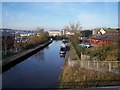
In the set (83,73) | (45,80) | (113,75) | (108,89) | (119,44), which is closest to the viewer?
(108,89)

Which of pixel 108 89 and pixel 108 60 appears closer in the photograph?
pixel 108 89

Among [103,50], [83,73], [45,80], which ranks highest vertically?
[103,50]

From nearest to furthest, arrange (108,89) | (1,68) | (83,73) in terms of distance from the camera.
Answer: (108,89)
(83,73)
(1,68)

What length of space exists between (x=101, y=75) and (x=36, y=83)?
2017 millimetres

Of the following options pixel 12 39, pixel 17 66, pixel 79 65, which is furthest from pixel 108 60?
pixel 12 39

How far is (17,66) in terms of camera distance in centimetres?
946

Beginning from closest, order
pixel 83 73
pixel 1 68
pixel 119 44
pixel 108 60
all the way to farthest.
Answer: pixel 83 73, pixel 108 60, pixel 119 44, pixel 1 68

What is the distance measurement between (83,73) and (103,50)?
1.29m

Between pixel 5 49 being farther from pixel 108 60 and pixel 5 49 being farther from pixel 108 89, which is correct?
pixel 108 89

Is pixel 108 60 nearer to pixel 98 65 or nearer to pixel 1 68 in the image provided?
pixel 98 65

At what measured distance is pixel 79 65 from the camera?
579 cm

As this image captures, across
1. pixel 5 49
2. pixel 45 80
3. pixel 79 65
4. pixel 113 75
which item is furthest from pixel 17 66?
pixel 113 75

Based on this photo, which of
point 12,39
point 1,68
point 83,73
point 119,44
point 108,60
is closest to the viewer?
point 83,73

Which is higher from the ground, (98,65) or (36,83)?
(98,65)
